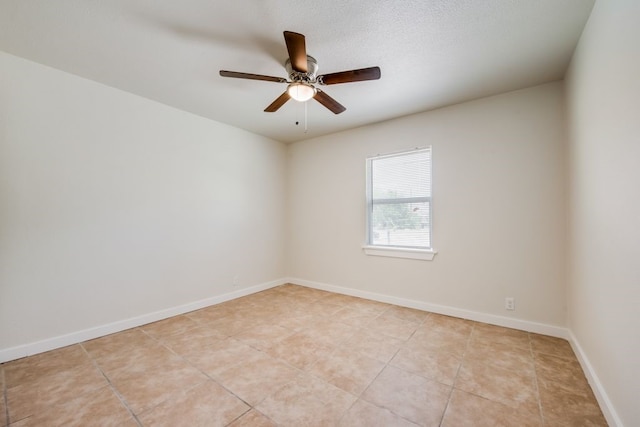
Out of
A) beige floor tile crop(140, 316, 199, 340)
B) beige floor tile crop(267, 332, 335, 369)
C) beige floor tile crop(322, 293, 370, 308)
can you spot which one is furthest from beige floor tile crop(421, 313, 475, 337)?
beige floor tile crop(140, 316, 199, 340)

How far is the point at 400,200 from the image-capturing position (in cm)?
352

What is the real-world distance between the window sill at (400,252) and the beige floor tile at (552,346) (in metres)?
1.22

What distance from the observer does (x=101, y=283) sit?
8.47 feet

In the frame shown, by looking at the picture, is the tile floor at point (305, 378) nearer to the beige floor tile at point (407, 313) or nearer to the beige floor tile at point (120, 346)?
the beige floor tile at point (120, 346)

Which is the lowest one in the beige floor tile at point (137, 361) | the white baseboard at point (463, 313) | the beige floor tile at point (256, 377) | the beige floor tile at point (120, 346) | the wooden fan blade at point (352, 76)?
the beige floor tile at point (120, 346)

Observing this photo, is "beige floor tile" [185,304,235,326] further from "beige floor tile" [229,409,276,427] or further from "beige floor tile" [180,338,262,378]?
"beige floor tile" [229,409,276,427]

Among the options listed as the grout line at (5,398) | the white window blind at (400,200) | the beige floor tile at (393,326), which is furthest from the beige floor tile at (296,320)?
the grout line at (5,398)

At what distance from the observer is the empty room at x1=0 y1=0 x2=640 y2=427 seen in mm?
1574

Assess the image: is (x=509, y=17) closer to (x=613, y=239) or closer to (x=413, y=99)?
(x=413, y=99)

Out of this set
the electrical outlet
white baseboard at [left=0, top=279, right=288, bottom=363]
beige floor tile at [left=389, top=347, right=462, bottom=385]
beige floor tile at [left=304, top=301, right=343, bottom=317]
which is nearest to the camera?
beige floor tile at [left=389, top=347, right=462, bottom=385]

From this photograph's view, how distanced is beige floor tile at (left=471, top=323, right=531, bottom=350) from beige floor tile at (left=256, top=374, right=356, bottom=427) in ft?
5.21

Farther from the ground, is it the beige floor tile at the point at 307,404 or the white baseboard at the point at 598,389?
the white baseboard at the point at 598,389

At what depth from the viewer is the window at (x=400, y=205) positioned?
10.8 feet

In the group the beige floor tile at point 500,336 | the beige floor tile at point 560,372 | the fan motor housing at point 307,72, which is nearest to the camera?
the beige floor tile at point 560,372
